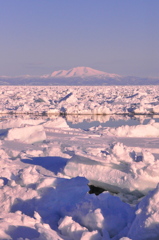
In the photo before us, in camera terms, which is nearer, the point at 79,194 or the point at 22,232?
the point at 22,232

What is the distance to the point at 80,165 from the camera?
4426 mm

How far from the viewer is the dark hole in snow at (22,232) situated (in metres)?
2.85

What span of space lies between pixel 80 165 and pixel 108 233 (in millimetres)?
1680

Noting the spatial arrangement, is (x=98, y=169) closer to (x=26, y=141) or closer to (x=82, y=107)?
(x=26, y=141)

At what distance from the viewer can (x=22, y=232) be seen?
114 inches

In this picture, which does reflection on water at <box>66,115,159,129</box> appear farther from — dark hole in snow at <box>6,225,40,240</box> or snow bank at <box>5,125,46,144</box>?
dark hole in snow at <box>6,225,40,240</box>

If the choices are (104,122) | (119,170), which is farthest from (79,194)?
(104,122)

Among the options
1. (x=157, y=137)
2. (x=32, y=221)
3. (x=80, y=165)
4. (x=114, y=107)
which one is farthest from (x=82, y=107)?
(x=32, y=221)

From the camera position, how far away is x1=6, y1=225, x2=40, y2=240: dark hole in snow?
2846 mm

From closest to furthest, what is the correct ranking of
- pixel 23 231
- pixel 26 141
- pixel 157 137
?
pixel 23 231 → pixel 26 141 → pixel 157 137

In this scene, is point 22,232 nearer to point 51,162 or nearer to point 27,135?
point 51,162

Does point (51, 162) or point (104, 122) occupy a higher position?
point (51, 162)

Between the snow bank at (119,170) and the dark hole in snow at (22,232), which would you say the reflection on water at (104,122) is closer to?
the snow bank at (119,170)

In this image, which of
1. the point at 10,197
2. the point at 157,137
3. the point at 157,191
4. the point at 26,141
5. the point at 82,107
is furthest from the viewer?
the point at 82,107
